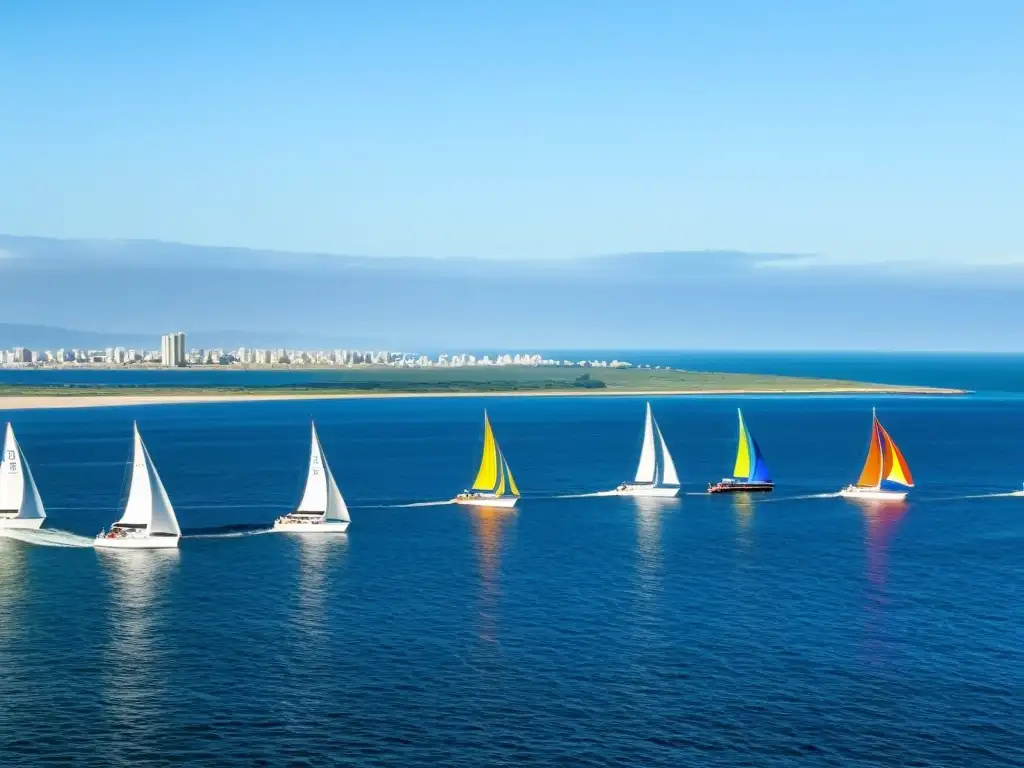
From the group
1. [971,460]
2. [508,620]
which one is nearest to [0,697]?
[508,620]

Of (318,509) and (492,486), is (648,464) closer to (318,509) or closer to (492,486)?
(492,486)

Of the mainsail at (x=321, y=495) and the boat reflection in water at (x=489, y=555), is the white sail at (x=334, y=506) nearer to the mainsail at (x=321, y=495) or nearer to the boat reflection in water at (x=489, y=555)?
the mainsail at (x=321, y=495)

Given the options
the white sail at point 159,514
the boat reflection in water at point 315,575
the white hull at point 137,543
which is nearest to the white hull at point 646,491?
the boat reflection in water at point 315,575

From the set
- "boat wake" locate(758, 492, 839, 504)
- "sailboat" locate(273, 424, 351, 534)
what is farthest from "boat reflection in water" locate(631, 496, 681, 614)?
"sailboat" locate(273, 424, 351, 534)

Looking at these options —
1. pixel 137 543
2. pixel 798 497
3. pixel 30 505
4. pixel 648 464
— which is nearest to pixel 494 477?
pixel 648 464

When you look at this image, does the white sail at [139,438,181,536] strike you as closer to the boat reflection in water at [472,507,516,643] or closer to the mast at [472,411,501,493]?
the boat reflection in water at [472,507,516,643]
